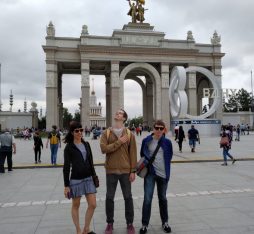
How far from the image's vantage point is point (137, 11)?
62500 mm

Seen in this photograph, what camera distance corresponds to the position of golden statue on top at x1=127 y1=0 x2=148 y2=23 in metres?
62.0

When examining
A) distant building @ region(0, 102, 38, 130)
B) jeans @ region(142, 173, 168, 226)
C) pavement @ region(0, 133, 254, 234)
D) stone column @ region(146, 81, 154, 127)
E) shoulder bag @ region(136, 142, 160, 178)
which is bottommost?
pavement @ region(0, 133, 254, 234)

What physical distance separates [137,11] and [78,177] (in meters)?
60.5

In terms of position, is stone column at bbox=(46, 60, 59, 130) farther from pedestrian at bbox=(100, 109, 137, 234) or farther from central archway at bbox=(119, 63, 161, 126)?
pedestrian at bbox=(100, 109, 137, 234)

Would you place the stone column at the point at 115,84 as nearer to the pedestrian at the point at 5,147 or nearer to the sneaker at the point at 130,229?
the pedestrian at the point at 5,147

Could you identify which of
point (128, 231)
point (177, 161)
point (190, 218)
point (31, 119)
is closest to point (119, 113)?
point (128, 231)

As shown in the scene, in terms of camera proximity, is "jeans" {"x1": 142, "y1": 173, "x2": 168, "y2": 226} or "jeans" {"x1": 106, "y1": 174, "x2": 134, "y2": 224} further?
"jeans" {"x1": 142, "y1": 173, "x2": 168, "y2": 226}

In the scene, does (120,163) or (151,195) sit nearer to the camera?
(120,163)

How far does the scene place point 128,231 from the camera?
5594 mm

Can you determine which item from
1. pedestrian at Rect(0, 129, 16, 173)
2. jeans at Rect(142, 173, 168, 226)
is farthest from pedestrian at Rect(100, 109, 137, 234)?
pedestrian at Rect(0, 129, 16, 173)

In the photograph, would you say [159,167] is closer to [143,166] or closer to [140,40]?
[143,166]

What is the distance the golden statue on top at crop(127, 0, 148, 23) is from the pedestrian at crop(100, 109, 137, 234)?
192 feet

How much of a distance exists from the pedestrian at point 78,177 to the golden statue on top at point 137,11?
58718mm

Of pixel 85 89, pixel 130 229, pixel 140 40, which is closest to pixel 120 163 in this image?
pixel 130 229
